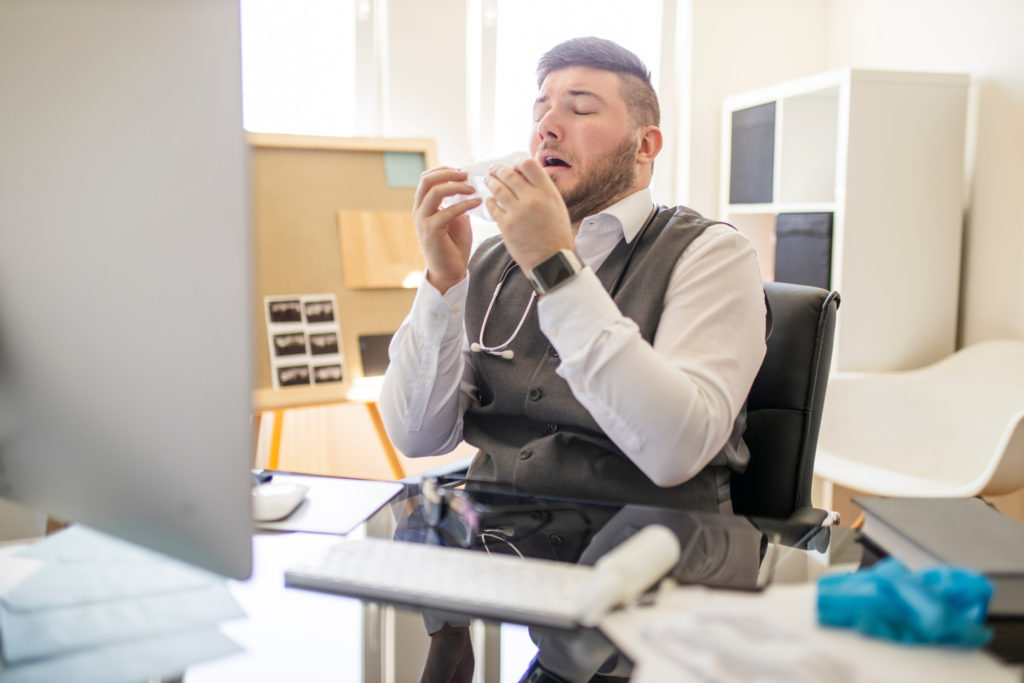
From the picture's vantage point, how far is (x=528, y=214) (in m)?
1.05

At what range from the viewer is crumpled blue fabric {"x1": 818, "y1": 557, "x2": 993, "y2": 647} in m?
0.55

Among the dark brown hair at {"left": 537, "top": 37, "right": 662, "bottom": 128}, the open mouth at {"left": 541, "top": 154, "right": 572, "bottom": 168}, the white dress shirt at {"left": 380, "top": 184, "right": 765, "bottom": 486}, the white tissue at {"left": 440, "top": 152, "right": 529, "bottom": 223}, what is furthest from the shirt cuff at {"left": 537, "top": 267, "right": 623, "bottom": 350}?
the dark brown hair at {"left": 537, "top": 37, "right": 662, "bottom": 128}

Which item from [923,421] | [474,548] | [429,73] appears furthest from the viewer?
[429,73]

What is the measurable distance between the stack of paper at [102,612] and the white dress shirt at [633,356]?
49 cm

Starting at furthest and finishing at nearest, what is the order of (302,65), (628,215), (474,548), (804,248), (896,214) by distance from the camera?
(302,65), (804,248), (896,214), (628,215), (474,548)

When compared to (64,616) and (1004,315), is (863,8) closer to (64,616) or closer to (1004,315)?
(1004,315)

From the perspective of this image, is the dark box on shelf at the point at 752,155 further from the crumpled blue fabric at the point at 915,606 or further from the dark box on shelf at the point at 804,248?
the crumpled blue fabric at the point at 915,606

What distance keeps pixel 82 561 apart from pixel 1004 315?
2.58m

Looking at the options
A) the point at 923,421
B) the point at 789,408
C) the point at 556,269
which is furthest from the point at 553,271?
the point at 923,421

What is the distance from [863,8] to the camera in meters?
3.08

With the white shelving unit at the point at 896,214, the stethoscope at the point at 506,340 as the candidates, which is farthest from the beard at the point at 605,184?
the white shelving unit at the point at 896,214

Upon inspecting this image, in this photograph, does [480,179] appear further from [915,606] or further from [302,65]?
[302,65]

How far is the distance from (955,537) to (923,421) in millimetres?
1929

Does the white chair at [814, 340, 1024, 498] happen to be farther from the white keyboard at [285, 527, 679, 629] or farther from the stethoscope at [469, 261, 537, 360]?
the white keyboard at [285, 527, 679, 629]
